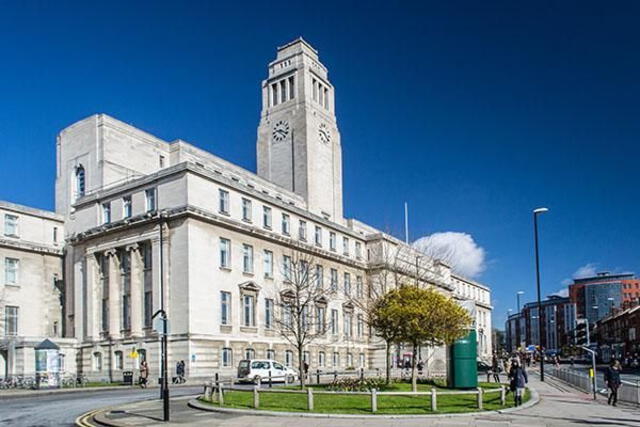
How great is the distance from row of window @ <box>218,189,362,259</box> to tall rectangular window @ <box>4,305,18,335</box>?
21.1 meters

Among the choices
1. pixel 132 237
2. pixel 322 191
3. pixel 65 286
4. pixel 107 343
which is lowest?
pixel 107 343

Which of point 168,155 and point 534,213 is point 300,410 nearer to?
point 534,213

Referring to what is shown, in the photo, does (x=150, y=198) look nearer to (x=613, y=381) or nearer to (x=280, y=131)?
(x=280, y=131)

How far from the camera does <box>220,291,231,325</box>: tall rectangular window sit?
2048 inches

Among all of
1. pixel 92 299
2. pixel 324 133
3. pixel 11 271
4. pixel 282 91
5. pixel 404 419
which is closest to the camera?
pixel 404 419

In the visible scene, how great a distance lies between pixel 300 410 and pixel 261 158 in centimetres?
6437

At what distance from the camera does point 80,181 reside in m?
64.1

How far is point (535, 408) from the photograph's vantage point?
23172mm

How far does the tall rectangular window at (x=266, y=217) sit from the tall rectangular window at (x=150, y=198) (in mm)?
10301

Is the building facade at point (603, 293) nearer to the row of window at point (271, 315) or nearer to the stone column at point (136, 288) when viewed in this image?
the row of window at point (271, 315)

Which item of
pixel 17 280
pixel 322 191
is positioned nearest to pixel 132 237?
pixel 17 280

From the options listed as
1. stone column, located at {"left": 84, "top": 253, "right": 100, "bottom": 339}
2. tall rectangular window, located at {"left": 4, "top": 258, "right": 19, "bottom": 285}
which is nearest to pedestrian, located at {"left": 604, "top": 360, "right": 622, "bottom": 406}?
stone column, located at {"left": 84, "top": 253, "right": 100, "bottom": 339}

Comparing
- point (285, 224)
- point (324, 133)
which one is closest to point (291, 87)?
point (324, 133)

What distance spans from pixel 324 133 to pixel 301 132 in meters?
4.72
